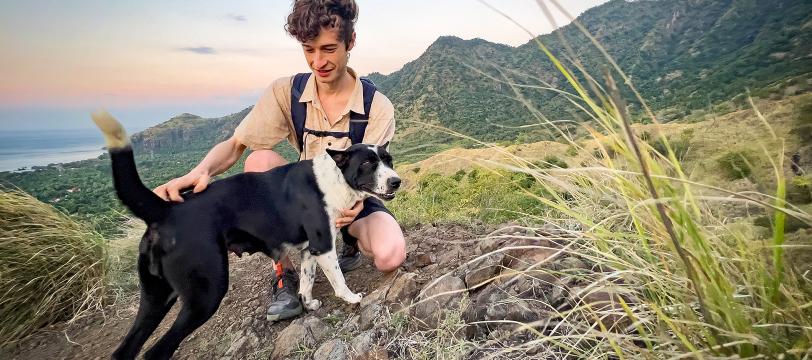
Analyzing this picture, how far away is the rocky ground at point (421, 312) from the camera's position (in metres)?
1.65

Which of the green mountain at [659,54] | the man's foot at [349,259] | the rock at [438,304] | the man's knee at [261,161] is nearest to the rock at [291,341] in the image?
the rock at [438,304]

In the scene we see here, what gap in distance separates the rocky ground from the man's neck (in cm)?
145

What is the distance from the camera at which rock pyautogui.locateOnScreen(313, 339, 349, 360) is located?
206cm

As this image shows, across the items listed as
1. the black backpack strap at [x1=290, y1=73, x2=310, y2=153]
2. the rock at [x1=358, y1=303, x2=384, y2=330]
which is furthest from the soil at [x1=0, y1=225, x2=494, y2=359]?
the black backpack strap at [x1=290, y1=73, x2=310, y2=153]

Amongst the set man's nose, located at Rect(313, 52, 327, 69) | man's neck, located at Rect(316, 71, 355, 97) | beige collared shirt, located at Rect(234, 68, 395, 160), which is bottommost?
beige collared shirt, located at Rect(234, 68, 395, 160)

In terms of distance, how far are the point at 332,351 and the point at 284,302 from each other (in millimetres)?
834

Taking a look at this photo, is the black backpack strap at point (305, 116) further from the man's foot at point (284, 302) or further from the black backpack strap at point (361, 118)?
the man's foot at point (284, 302)

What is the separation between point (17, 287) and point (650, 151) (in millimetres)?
4547

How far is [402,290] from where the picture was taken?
8.25 ft

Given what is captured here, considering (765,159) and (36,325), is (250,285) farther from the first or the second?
(765,159)

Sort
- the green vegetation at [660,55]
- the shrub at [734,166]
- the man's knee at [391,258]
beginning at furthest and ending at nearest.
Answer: the green vegetation at [660,55] < the man's knee at [391,258] < the shrub at [734,166]

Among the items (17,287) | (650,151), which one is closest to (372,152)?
(650,151)

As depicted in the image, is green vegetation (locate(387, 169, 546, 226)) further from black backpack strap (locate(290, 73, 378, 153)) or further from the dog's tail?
the dog's tail

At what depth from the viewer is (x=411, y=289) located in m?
2.52
